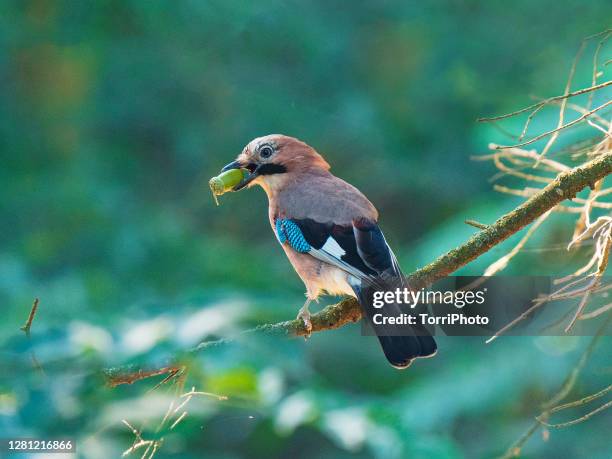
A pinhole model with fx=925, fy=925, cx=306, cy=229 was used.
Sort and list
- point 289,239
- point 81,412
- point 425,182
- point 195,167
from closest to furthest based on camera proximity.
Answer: point 81,412
point 289,239
point 425,182
point 195,167

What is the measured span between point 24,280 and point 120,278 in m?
0.68

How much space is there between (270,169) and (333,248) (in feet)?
1.78

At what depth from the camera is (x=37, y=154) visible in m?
6.64

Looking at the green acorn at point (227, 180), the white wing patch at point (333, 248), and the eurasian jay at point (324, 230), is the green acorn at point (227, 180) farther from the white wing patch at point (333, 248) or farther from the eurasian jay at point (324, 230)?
the white wing patch at point (333, 248)

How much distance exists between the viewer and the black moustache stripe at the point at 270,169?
3.10 metres

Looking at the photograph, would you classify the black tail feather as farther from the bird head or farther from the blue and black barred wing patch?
the bird head

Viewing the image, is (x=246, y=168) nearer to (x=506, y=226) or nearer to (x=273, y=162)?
(x=273, y=162)

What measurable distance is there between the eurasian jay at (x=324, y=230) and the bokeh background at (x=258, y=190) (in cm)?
39

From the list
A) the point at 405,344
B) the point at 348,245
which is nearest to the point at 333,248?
the point at 348,245

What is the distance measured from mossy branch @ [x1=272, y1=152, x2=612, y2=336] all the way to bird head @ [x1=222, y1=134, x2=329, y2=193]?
27.0 inches

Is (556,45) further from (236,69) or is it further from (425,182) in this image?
(236,69)

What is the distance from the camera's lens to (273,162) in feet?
10.2

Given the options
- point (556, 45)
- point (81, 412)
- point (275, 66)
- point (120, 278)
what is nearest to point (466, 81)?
point (556, 45)

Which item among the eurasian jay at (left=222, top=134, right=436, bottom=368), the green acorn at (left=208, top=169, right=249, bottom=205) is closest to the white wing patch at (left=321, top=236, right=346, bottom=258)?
the eurasian jay at (left=222, top=134, right=436, bottom=368)
